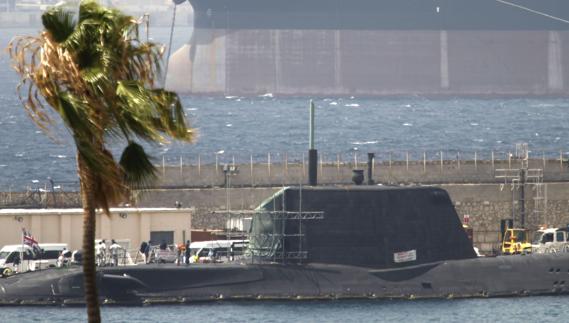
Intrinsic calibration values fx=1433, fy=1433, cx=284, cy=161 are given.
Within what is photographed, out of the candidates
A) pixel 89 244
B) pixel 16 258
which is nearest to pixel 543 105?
pixel 16 258

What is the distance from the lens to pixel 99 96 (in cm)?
1149

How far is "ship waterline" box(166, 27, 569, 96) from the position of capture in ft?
427

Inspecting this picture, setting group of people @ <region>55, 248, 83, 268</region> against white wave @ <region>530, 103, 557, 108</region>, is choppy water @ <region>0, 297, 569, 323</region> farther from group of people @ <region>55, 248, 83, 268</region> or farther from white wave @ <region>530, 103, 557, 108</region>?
white wave @ <region>530, 103, 557, 108</region>

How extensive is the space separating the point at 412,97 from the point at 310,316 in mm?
115140

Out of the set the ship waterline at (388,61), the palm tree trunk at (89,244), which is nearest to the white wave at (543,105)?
the ship waterline at (388,61)

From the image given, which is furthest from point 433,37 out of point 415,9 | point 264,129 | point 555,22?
point 264,129

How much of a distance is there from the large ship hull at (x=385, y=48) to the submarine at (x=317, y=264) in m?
98.4

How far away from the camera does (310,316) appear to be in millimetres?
29547

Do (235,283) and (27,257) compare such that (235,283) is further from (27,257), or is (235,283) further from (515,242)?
(515,242)

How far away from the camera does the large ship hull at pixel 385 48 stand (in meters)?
130

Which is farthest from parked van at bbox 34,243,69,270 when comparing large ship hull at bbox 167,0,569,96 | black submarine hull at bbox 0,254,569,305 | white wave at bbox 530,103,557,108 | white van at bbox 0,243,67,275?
white wave at bbox 530,103,557,108

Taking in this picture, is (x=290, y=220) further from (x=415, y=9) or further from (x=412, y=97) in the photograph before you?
(x=412, y=97)

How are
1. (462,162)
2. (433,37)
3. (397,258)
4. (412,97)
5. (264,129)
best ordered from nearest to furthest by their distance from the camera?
(397,258) → (462,162) → (264,129) → (433,37) → (412,97)

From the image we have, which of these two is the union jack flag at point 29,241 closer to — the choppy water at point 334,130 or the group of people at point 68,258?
the group of people at point 68,258
